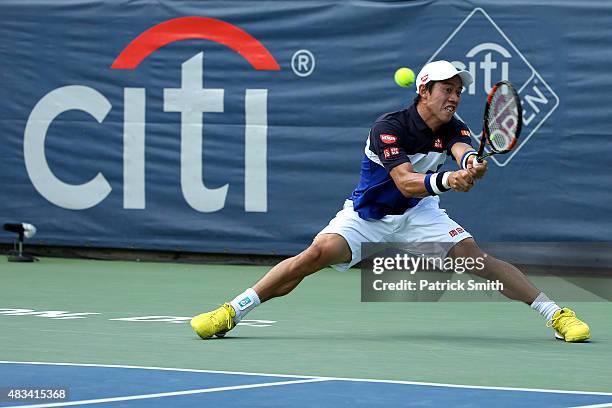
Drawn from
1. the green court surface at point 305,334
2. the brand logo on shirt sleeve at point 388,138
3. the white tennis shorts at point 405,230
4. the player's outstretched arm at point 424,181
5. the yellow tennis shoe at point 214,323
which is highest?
the brand logo on shirt sleeve at point 388,138

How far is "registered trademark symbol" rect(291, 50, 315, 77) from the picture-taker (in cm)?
1212

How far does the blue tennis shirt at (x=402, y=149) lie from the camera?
7551 millimetres

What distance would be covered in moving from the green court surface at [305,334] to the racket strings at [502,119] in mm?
1012

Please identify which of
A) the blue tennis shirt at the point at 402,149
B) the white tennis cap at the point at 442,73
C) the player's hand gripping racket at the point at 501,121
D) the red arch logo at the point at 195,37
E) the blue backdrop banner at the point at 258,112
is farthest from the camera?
the red arch logo at the point at 195,37

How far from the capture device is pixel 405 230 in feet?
25.5

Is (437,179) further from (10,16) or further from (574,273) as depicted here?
(10,16)

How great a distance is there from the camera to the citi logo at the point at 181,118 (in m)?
12.2

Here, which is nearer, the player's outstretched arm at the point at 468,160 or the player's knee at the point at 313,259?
the player's outstretched arm at the point at 468,160

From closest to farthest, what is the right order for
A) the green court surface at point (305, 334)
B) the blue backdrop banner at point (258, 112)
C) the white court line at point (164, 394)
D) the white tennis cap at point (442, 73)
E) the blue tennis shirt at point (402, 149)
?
the white court line at point (164, 394)
the green court surface at point (305, 334)
the white tennis cap at point (442, 73)
the blue tennis shirt at point (402, 149)
the blue backdrop banner at point (258, 112)

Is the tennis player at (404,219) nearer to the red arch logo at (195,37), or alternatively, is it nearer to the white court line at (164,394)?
the white court line at (164,394)

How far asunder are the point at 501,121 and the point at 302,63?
16.5ft

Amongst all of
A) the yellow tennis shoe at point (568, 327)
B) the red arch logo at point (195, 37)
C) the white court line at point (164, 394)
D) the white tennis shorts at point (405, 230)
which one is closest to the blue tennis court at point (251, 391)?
the white court line at point (164, 394)

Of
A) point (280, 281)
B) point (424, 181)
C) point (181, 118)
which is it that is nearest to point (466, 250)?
point (424, 181)

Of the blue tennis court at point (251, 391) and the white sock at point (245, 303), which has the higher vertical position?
the white sock at point (245, 303)
